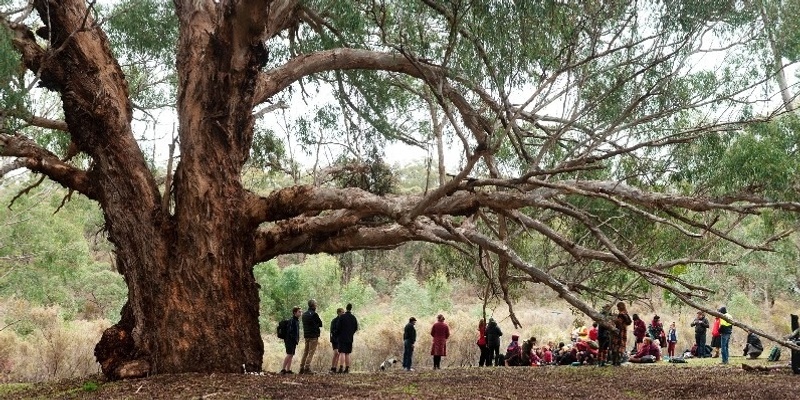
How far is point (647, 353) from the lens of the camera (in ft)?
54.2

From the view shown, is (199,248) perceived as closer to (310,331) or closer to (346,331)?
(310,331)

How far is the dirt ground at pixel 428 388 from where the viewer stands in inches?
296

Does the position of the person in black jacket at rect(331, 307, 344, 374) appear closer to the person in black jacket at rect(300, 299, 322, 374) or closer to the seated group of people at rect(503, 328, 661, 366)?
the person in black jacket at rect(300, 299, 322, 374)

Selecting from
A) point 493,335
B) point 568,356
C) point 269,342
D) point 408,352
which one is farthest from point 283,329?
point 269,342

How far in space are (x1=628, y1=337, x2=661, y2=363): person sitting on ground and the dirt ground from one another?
4.89 metres

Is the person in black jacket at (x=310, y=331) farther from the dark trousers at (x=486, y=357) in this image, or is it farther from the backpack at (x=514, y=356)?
the backpack at (x=514, y=356)

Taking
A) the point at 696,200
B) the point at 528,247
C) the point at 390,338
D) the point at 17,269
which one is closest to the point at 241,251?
the point at 696,200

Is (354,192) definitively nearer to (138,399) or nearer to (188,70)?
(188,70)

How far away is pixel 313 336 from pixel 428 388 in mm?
4176

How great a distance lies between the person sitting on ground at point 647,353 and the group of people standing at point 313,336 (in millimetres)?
6516

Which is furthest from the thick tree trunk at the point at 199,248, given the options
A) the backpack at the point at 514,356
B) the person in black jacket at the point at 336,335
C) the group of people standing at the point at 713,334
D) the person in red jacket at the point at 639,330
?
the group of people standing at the point at 713,334

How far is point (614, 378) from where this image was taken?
11.1 meters

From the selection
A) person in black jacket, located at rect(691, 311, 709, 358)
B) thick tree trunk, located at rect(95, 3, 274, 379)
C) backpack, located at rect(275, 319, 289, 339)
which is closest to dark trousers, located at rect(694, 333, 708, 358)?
person in black jacket, located at rect(691, 311, 709, 358)

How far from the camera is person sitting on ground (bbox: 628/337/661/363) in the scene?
1633cm
